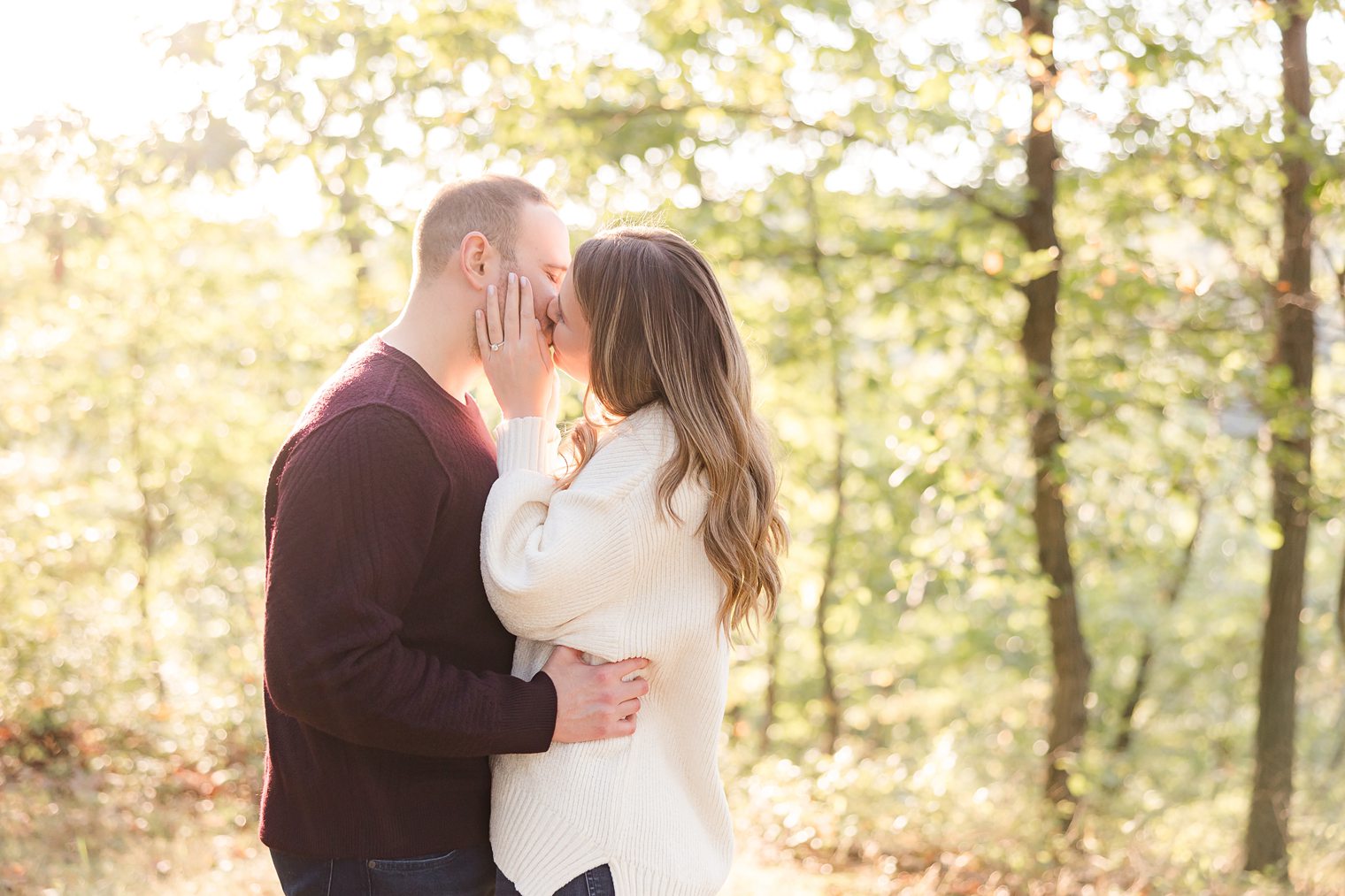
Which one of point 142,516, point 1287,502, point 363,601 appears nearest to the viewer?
point 363,601

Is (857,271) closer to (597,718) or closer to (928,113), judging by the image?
(928,113)

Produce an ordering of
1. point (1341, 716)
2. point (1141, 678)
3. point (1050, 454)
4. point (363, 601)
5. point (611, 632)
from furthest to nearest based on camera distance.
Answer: point (1141, 678) → point (1341, 716) → point (1050, 454) → point (611, 632) → point (363, 601)

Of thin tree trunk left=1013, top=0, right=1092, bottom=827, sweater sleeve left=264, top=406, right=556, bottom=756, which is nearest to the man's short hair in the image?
sweater sleeve left=264, top=406, right=556, bottom=756

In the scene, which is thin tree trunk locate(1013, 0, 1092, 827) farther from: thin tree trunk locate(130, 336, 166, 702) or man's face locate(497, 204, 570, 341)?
thin tree trunk locate(130, 336, 166, 702)

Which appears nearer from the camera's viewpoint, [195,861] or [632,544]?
[632,544]

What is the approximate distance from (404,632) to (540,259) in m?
0.83

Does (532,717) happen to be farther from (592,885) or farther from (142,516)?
(142,516)

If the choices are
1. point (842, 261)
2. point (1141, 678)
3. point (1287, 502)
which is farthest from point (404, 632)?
point (1141, 678)

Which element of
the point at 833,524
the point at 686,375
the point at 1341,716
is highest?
the point at 686,375

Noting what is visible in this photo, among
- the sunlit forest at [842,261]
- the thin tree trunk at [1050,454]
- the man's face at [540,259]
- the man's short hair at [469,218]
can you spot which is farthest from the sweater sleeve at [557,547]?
the thin tree trunk at [1050,454]

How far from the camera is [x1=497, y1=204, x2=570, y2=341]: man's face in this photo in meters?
2.42

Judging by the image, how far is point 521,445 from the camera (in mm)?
2262

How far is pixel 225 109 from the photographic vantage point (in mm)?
6340

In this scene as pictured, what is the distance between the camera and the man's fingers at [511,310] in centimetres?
234
